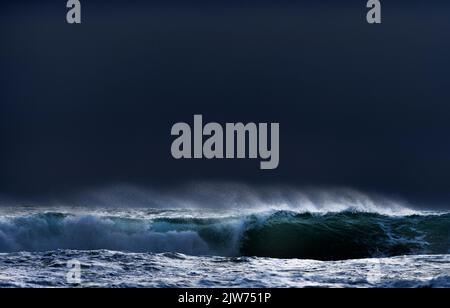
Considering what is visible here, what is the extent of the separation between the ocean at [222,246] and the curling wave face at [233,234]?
2 cm

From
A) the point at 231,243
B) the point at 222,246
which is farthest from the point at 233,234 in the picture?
the point at 222,246

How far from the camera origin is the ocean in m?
10.4

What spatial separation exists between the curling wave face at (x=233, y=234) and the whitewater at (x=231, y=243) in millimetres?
24

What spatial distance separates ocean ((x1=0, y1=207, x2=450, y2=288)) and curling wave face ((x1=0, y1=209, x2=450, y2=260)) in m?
0.02

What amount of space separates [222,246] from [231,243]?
31 centimetres

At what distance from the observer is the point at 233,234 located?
608 inches

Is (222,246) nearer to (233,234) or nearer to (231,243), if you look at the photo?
(231,243)

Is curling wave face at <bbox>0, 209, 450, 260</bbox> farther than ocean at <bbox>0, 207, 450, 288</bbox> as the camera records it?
Yes

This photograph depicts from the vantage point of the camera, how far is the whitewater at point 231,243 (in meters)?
10.4

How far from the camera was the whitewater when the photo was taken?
411 inches

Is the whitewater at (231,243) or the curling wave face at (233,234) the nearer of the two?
the whitewater at (231,243)

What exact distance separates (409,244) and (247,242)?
3607 mm
